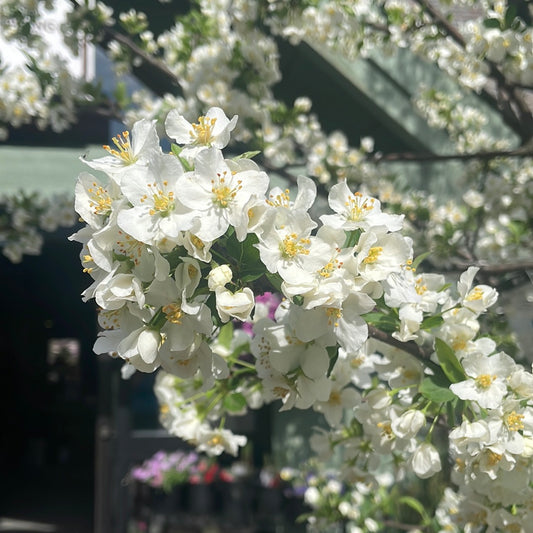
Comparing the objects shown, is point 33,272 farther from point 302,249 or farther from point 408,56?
point 302,249

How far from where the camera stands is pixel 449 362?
1.09 m

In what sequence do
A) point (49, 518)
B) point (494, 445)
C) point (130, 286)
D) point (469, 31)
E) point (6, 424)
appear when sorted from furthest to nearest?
point (6, 424) → point (49, 518) → point (469, 31) → point (494, 445) → point (130, 286)

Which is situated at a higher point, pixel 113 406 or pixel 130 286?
pixel 130 286

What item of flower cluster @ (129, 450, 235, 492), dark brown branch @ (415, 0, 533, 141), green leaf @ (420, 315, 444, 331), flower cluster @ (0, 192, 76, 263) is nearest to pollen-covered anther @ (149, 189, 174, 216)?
green leaf @ (420, 315, 444, 331)

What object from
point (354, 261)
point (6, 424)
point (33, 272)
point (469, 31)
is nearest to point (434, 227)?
point (469, 31)

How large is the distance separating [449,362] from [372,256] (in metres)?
0.27

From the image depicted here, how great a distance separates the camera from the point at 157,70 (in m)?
3.06

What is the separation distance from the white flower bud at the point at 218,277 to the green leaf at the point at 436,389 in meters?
0.41

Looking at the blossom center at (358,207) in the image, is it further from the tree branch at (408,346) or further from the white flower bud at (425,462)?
the white flower bud at (425,462)

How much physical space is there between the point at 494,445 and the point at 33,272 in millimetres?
5660

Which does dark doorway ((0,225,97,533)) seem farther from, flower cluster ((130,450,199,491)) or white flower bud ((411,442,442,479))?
white flower bud ((411,442,442,479))

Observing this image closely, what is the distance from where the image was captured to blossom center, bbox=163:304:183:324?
2.89 feet

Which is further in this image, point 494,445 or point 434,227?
point 434,227

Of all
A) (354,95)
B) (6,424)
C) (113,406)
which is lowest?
(6,424)
